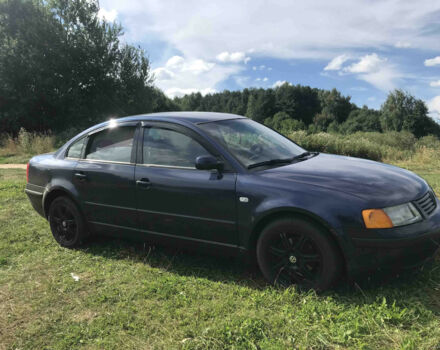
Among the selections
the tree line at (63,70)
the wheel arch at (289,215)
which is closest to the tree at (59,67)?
the tree line at (63,70)

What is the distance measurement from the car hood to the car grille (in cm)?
5

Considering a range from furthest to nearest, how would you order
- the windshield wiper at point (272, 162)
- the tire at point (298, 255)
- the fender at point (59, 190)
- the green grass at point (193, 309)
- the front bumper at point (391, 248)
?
the fender at point (59, 190)
the windshield wiper at point (272, 162)
the tire at point (298, 255)
the front bumper at point (391, 248)
the green grass at point (193, 309)

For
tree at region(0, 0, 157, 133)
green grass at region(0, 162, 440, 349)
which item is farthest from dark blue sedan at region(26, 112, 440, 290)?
tree at region(0, 0, 157, 133)

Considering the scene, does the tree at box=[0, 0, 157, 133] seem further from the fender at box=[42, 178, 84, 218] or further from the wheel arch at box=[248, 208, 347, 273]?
the wheel arch at box=[248, 208, 347, 273]

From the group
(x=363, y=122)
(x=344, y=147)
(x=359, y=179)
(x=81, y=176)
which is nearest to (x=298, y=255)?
(x=359, y=179)

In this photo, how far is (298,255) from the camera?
321 centimetres

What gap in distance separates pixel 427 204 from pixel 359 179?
628 mm

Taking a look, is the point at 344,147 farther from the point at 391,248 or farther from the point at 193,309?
the point at 193,309

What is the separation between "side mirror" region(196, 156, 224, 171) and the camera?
3502mm

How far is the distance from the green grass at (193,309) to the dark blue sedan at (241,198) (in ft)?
0.90

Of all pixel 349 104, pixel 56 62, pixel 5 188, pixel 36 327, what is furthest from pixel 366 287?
pixel 349 104

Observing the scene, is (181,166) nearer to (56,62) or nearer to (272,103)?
(56,62)

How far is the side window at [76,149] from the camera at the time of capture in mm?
4802

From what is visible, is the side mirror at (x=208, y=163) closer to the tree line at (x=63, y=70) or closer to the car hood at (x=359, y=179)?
the car hood at (x=359, y=179)
